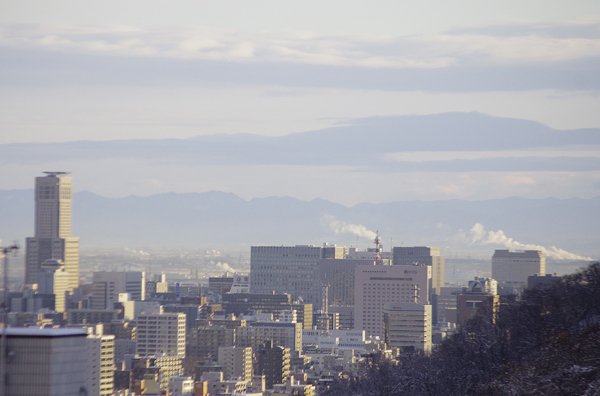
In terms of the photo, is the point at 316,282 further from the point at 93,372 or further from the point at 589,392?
the point at 589,392

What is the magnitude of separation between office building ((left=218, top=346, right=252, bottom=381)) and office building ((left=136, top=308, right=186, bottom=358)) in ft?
36.0

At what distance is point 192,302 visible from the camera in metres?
157

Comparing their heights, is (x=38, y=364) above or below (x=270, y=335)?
above

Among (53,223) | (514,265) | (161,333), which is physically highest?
(53,223)

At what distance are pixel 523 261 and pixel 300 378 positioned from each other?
3185 inches

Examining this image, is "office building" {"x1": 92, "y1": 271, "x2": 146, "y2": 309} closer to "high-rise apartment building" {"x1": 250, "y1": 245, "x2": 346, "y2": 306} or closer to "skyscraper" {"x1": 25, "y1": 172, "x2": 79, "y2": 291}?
"skyscraper" {"x1": 25, "y1": 172, "x2": 79, "y2": 291}

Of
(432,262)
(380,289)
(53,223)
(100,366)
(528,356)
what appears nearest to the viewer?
(528,356)

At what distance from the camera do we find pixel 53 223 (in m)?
185

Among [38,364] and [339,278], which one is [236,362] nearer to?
[38,364]

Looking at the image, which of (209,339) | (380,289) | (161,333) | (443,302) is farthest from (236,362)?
(443,302)

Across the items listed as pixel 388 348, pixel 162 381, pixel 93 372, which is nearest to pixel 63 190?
pixel 388 348

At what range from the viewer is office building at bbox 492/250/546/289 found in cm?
14275

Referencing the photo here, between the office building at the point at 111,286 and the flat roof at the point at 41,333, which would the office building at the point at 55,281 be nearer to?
the office building at the point at 111,286

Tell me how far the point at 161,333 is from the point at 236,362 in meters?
17.4
